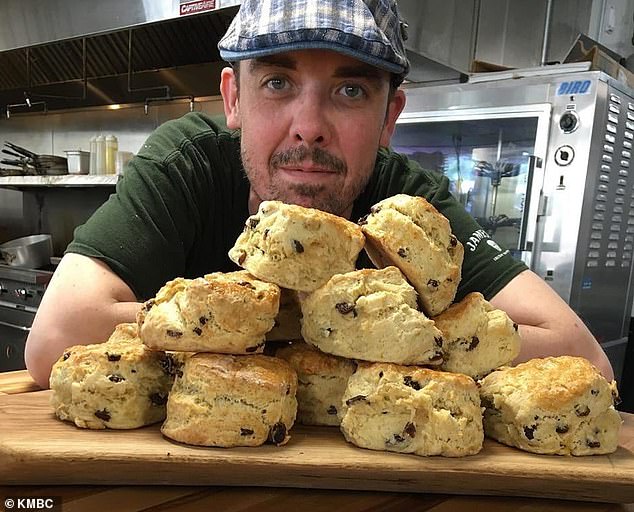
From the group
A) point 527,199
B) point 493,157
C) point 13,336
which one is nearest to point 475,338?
point 527,199

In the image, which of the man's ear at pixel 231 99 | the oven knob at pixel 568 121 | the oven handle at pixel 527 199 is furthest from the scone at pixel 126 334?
the oven knob at pixel 568 121

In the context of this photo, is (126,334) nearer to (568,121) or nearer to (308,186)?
(308,186)

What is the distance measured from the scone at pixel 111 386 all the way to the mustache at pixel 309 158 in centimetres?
57

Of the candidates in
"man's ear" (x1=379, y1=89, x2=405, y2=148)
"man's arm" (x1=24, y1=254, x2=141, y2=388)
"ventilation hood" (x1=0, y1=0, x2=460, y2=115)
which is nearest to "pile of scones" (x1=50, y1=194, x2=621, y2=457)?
"man's arm" (x1=24, y1=254, x2=141, y2=388)

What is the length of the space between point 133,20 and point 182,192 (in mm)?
1988

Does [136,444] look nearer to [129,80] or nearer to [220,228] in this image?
[220,228]

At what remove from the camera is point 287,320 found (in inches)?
29.1

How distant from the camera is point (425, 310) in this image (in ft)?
2.30

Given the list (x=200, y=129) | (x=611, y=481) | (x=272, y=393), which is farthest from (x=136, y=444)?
(x=200, y=129)

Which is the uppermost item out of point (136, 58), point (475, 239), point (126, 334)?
point (136, 58)

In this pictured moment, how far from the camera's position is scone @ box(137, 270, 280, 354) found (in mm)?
614

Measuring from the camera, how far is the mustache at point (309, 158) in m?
1.13

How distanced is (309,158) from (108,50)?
9.62ft

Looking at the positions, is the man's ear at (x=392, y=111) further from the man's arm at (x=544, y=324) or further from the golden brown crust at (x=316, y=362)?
the golden brown crust at (x=316, y=362)
